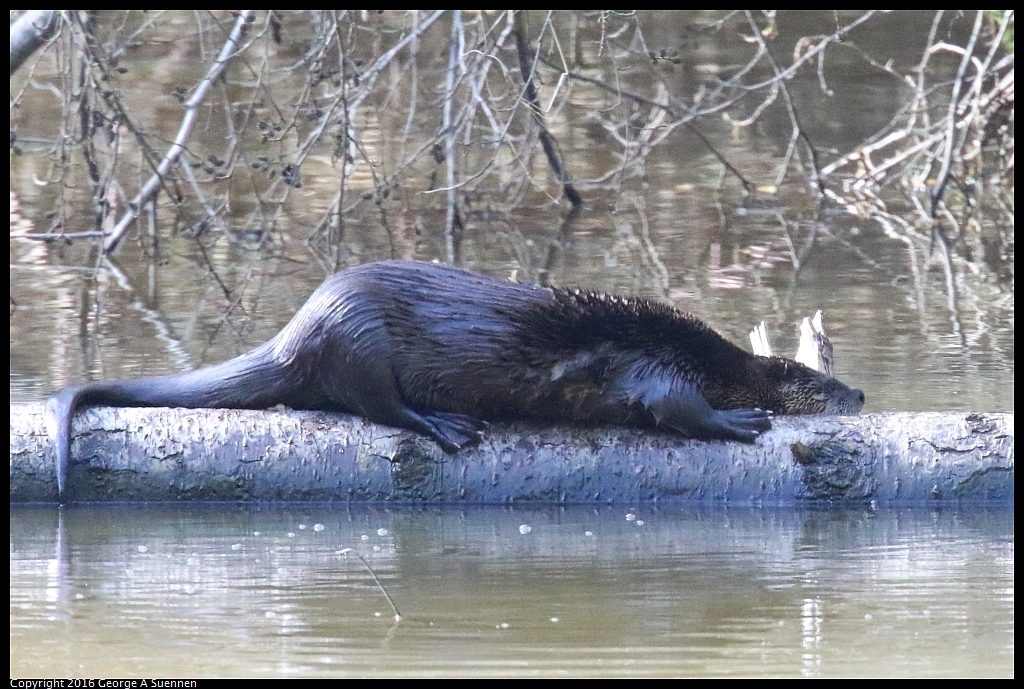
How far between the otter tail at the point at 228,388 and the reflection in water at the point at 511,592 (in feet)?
1.05

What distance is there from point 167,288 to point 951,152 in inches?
165

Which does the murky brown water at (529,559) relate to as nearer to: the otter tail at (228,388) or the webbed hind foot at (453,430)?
the webbed hind foot at (453,430)

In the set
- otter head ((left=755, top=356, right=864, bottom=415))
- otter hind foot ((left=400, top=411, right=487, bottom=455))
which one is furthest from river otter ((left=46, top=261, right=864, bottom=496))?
otter head ((left=755, top=356, right=864, bottom=415))

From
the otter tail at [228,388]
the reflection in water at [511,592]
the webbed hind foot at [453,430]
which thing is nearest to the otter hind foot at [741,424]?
the reflection in water at [511,592]

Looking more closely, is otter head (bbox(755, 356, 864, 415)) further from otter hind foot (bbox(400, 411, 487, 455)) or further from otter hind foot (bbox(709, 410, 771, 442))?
otter hind foot (bbox(400, 411, 487, 455))

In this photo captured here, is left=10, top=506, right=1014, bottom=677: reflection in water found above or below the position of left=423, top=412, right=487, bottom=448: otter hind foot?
below

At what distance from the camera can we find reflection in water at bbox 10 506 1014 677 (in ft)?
11.7

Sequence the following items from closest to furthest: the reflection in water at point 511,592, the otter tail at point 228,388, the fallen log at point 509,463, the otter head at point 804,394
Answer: the reflection in water at point 511,592
the fallen log at point 509,463
the otter tail at point 228,388
the otter head at point 804,394

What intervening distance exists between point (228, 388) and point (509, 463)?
859 mm

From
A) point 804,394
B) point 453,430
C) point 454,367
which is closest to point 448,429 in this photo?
point 453,430

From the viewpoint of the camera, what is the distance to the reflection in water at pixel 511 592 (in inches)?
140

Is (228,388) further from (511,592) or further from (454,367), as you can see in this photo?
(511,592)

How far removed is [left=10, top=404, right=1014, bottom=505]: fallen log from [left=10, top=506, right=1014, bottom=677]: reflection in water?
0.06 meters
